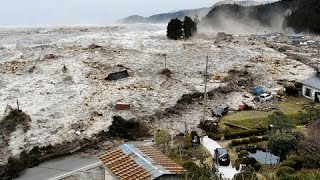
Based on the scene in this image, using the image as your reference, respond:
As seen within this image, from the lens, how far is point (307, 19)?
110625mm

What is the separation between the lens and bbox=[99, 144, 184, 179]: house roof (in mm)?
18016

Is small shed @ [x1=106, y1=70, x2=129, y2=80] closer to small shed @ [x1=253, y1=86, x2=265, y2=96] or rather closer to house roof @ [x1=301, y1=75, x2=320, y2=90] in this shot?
small shed @ [x1=253, y1=86, x2=265, y2=96]

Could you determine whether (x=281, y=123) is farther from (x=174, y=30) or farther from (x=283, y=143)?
(x=174, y=30)

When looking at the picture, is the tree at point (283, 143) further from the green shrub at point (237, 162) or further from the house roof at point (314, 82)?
the house roof at point (314, 82)

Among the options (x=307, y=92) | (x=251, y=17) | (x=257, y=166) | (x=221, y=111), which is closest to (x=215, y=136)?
(x=257, y=166)

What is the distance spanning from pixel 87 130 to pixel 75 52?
105 ft

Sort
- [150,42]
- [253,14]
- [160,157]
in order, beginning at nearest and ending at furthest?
[160,157], [150,42], [253,14]

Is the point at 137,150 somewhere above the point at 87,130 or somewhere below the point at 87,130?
above

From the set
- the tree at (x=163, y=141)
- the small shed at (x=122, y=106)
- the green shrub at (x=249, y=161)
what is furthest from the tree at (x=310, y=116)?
the small shed at (x=122, y=106)

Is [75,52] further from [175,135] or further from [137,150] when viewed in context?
[137,150]

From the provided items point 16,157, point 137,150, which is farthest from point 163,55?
point 137,150

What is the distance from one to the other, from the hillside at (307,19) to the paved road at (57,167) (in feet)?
293

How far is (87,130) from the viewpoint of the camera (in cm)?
3119

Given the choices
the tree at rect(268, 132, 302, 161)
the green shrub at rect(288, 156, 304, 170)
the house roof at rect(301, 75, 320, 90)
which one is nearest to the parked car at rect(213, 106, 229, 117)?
the house roof at rect(301, 75, 320, 90)
